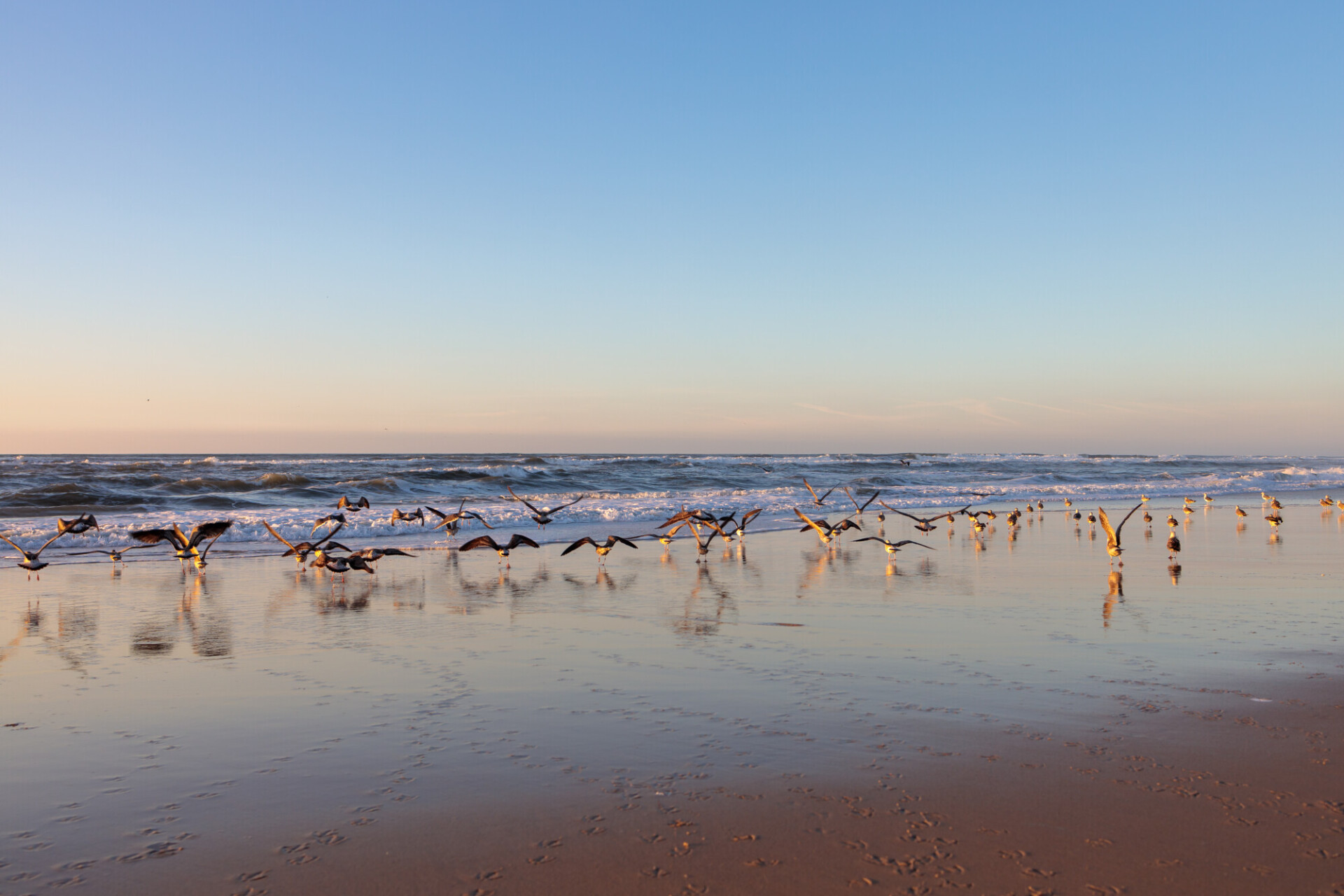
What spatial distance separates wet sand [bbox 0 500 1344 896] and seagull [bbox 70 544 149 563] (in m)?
4.30

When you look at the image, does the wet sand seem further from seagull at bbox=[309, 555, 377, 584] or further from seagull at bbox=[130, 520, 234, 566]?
seagull at bbox=[130, 520, 234, 566]

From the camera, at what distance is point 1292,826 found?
4.11 m

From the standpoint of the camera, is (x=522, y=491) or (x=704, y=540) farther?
(x=522, y=491)

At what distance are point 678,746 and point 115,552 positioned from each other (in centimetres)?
1317

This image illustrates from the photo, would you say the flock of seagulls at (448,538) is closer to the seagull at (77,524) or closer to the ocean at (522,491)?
the seagull at (77,524)

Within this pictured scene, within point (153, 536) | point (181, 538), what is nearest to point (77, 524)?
point (181, 538)

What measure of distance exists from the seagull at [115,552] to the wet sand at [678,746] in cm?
430

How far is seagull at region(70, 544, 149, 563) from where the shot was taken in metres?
14.9

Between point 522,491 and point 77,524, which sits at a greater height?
point 77,524

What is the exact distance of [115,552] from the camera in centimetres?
1489

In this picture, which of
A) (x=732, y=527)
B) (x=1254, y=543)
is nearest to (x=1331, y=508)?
(x=1254, y=543)

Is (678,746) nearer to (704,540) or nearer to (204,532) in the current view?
(204,532)

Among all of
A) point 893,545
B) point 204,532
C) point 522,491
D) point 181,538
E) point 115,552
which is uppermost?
point 204,532

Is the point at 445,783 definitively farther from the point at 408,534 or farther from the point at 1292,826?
the point at 408,534
